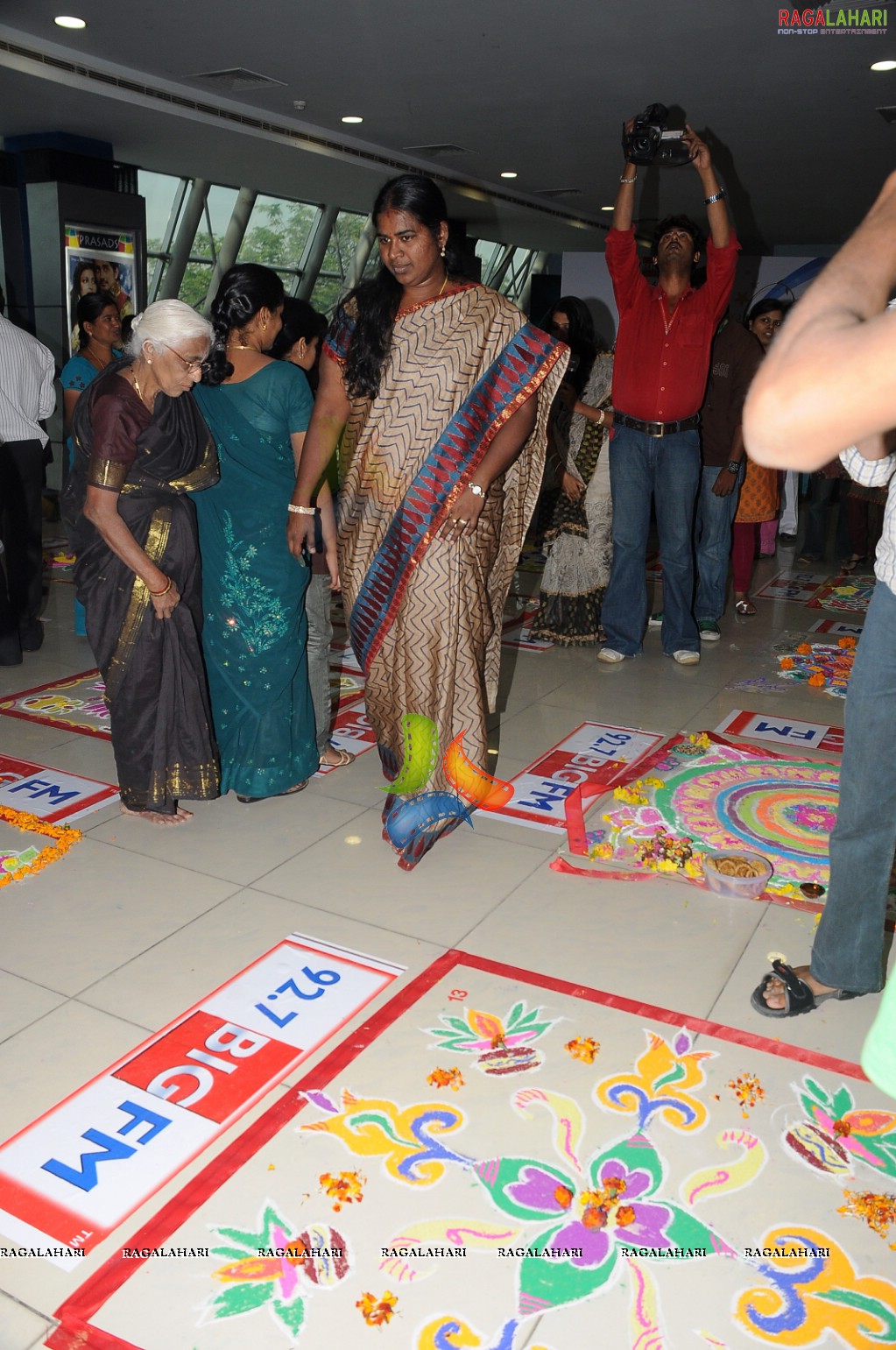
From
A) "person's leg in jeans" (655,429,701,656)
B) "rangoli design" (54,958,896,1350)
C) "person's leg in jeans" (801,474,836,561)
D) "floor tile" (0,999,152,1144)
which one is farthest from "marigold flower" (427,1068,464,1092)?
"person's leg in jeans" (801,474,836,561)

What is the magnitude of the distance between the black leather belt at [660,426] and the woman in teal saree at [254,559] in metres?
1.85

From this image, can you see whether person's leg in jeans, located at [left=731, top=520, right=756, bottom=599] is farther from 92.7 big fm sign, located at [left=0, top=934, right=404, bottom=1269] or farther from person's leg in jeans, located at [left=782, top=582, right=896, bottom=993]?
92.7 big fm sign, located at [left=0, top=934, right=404, bottom=1269]

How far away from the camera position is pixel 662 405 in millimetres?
4160

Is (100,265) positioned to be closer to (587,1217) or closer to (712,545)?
(712,545)

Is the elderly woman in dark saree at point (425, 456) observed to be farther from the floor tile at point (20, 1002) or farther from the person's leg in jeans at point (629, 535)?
the person's leg in jeans at point (629, 535)

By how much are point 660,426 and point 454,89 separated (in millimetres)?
4045

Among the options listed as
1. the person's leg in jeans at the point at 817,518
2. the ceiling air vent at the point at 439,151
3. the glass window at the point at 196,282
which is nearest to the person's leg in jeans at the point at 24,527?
the person's leg in jeans at the point at 817,518

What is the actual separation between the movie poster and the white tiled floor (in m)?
6.41

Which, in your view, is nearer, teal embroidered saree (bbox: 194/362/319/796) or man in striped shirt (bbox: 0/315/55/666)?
teal embroidered saree (bbox: 194/362/319/796)

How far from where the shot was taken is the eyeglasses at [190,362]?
98.0 inches

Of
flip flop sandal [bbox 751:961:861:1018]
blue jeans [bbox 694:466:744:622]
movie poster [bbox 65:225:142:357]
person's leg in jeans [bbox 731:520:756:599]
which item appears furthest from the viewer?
movie poster [bbox 65:225:142:357]

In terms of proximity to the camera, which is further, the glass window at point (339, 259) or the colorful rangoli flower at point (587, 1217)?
→ the glass window at point (339, 259)

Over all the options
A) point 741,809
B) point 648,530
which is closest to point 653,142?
point 648,530

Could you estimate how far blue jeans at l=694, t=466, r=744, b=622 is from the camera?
4.91 m
